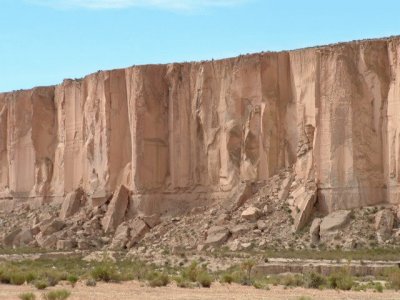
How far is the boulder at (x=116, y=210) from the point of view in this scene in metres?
54.6

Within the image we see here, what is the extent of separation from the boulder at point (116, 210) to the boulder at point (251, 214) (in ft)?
28.1

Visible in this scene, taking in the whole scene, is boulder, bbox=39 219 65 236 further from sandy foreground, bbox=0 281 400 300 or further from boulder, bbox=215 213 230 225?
sandy foreground, bbox=0 281 400 300

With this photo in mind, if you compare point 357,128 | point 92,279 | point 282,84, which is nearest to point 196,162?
point 282,84

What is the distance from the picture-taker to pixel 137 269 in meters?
40.8

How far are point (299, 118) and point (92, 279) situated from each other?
1805 cm

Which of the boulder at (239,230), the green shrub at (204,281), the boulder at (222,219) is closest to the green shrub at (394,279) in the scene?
the green shrub at (204,281)

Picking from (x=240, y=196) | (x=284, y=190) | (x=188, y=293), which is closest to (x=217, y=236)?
(x=240, y=196)

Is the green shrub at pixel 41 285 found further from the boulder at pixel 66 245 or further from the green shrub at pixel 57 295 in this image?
the boulder at pixel 66 245

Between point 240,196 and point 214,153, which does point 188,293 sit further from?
point 214,153

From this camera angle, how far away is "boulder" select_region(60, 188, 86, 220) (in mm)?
58188

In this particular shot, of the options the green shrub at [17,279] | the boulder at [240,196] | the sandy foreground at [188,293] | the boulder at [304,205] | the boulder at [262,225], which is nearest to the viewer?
the sandy foreground at [188,293]

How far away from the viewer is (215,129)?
2092 inches

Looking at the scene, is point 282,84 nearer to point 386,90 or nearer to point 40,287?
point 386,90

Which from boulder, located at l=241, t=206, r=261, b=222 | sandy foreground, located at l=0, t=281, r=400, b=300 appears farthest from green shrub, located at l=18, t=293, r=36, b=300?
boulder, located at l=241, t=206, r=261, b=222
